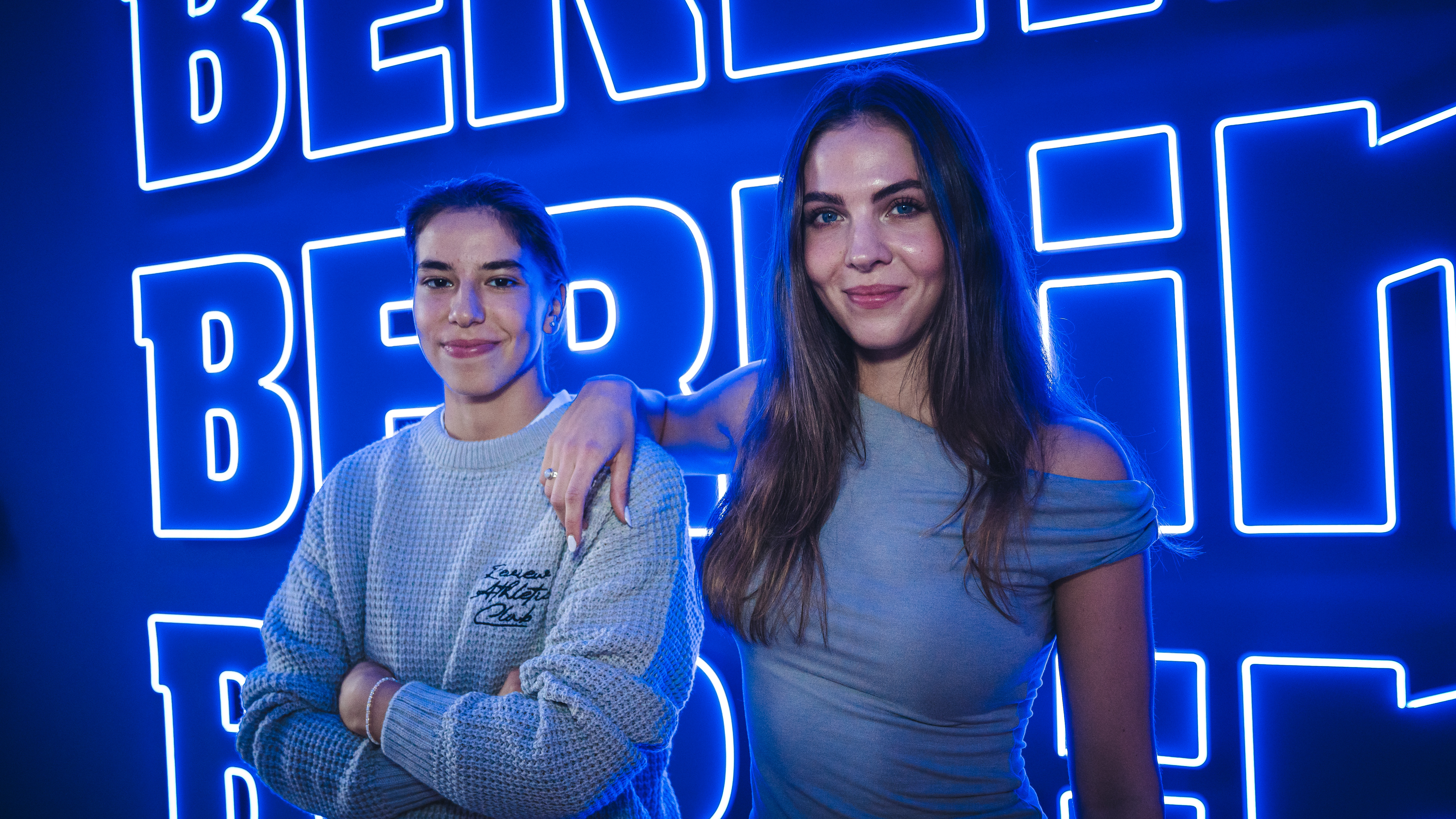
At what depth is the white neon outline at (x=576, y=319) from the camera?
2.74 m

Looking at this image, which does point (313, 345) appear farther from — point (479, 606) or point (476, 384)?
point (479, 606)

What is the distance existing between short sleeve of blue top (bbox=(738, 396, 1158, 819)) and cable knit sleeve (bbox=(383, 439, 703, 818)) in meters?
0.24

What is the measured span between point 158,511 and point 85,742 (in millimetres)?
1107

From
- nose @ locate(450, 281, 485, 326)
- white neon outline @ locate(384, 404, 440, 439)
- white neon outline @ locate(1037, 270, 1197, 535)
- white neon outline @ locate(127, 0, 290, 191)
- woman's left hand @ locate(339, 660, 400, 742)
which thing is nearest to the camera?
woman's left hand @ locate(339, 660, 400, 742)

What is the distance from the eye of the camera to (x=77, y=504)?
347 cm

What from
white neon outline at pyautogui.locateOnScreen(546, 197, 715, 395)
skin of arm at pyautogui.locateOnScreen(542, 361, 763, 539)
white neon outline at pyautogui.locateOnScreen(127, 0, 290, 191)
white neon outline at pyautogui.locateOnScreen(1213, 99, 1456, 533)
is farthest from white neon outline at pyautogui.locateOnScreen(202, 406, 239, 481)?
white neon outline at pyautogui.locateOnScreen(1213, 99, 1456, 533)

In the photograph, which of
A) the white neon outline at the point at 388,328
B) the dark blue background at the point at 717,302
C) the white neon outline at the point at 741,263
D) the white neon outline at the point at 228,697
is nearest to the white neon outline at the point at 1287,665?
the dark blue background at the point at 717,302

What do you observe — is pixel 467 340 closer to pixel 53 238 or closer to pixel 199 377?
pixel 199 377

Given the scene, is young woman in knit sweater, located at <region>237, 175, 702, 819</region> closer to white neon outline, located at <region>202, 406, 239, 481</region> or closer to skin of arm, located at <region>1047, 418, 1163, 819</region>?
skin of arm, located at <region>1047, 418, 1163, 819</region>

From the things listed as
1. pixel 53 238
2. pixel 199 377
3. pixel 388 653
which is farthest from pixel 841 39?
pixel 53 238

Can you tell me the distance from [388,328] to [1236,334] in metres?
2.75

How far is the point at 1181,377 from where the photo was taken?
89.4 inches

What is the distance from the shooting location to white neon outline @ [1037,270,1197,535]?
7.38ft

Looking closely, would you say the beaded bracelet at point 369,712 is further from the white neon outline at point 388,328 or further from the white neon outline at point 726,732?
the white neon outline at point 388,328
